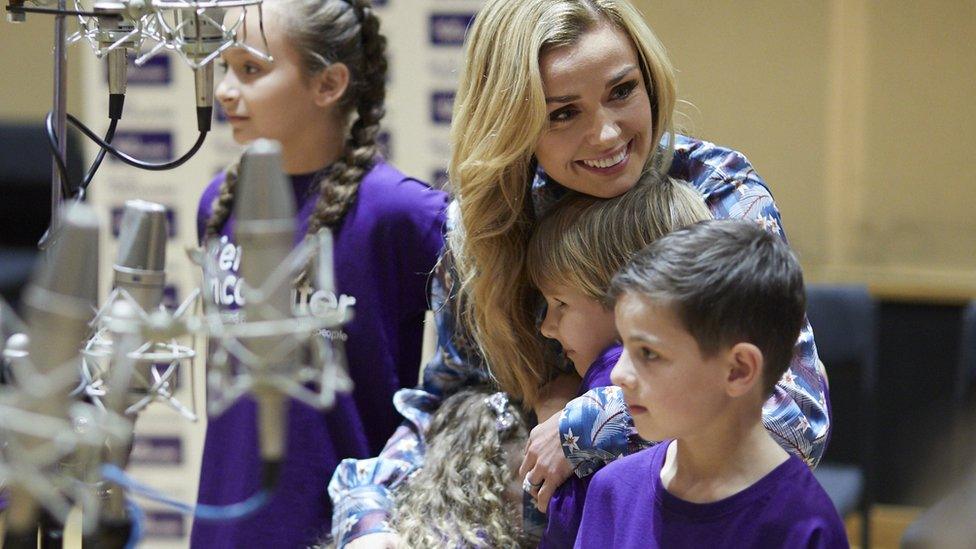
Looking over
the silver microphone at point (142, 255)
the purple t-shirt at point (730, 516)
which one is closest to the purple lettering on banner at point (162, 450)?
the purple t-shirt at point (730, 516)

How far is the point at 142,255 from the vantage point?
83 centimetres

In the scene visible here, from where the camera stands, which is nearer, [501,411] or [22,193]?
[501,411]

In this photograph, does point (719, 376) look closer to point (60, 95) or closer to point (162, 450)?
point (60, 95)

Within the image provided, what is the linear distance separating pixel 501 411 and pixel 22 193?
333 cm

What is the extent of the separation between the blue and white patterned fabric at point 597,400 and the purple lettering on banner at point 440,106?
1696mm

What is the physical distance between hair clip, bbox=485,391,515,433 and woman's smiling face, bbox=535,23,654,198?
0.34 meters

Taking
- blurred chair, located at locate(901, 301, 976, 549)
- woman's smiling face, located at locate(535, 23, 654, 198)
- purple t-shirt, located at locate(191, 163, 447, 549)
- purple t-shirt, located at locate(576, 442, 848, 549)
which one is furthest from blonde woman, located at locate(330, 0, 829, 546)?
blurred chair, located at locate(901, 301, 976, 549)

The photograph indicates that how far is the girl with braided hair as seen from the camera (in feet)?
6.80

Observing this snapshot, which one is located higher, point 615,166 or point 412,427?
point 615,166

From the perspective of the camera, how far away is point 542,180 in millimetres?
1748

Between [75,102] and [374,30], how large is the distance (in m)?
3.16

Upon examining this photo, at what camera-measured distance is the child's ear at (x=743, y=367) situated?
1245mm

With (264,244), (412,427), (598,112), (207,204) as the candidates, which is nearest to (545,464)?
(412,427)

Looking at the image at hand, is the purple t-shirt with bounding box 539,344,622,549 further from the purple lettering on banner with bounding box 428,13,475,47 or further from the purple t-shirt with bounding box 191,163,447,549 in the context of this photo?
the purple lettering on banner with bounding box 428,13,475,47
